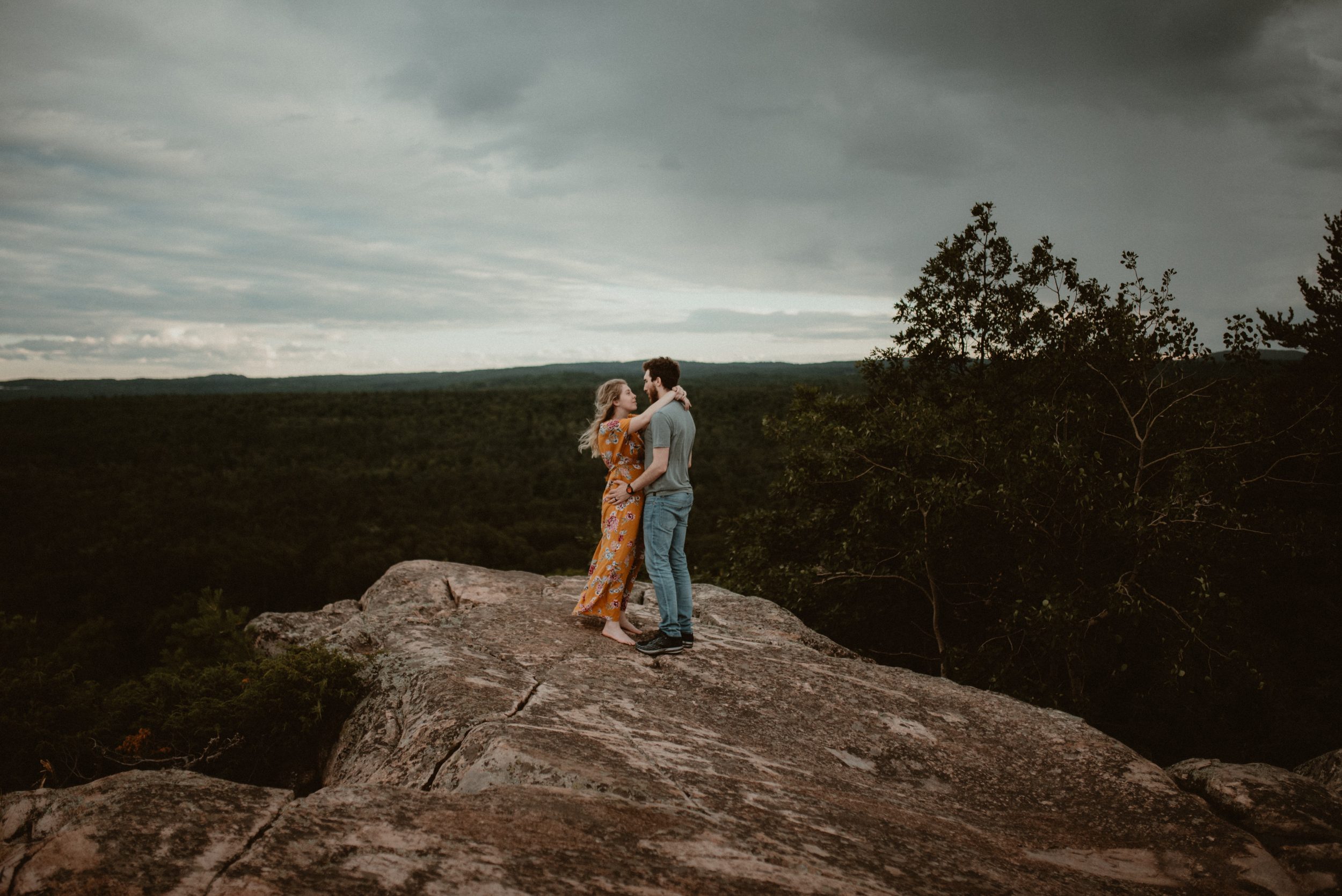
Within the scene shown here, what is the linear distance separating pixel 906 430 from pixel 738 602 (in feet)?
14.1

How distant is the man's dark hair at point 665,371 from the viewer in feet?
18.7

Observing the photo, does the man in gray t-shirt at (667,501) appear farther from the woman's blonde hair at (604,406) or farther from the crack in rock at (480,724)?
the crack in rock at (480,724)

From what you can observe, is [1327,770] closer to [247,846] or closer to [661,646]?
[661,646]

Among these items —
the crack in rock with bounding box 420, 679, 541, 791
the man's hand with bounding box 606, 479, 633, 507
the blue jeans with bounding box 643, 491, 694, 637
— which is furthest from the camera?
the man's hand with bounding box 606, 479, 633, 507

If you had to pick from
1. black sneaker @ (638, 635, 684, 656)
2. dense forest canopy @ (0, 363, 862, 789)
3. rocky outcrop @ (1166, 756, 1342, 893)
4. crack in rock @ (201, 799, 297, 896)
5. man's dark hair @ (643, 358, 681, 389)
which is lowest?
dense forest canopy @ (0, 363, 862, 789)

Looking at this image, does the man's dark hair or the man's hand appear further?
the man's hand

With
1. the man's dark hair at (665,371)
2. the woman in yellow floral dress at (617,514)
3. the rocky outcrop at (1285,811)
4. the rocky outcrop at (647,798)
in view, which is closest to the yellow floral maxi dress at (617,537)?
the woman in yellow floral dress at (617,514)

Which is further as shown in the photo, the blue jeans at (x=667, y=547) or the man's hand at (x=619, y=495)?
the man's hand at (x=619, y=495)

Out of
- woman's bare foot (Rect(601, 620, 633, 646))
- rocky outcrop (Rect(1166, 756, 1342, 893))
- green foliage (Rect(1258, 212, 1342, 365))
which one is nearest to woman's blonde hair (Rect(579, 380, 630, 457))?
woman's bare foot (Rect(601, 620, 633, 646))

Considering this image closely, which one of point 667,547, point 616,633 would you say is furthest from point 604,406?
point 616,633

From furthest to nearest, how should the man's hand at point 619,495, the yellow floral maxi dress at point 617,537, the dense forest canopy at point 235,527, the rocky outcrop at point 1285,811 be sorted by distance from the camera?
1. the man's hand at point 619,495
2. the yellow floral maxi dress at point 617,537
3. the dense forest canopy at point 235,527
4. the rocky outcrop at point 1285,811

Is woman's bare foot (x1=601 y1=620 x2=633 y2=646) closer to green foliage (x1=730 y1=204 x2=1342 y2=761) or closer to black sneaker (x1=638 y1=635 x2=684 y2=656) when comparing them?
black sneaker (x1=638 y1=635 x2=684 y2=656)

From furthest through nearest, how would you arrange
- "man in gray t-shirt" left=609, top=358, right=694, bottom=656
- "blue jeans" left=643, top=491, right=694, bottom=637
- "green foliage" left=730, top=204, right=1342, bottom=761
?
1. "green foliage" left=730, top=204, right=1342, bottom=761
2. "blue jeans" left=643, top=491, right=694, bottom=637
3. "man in gray t-shirt" left=609, top=358, right=694, bottom=656

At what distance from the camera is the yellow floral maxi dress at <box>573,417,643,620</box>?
5996 millimetres
